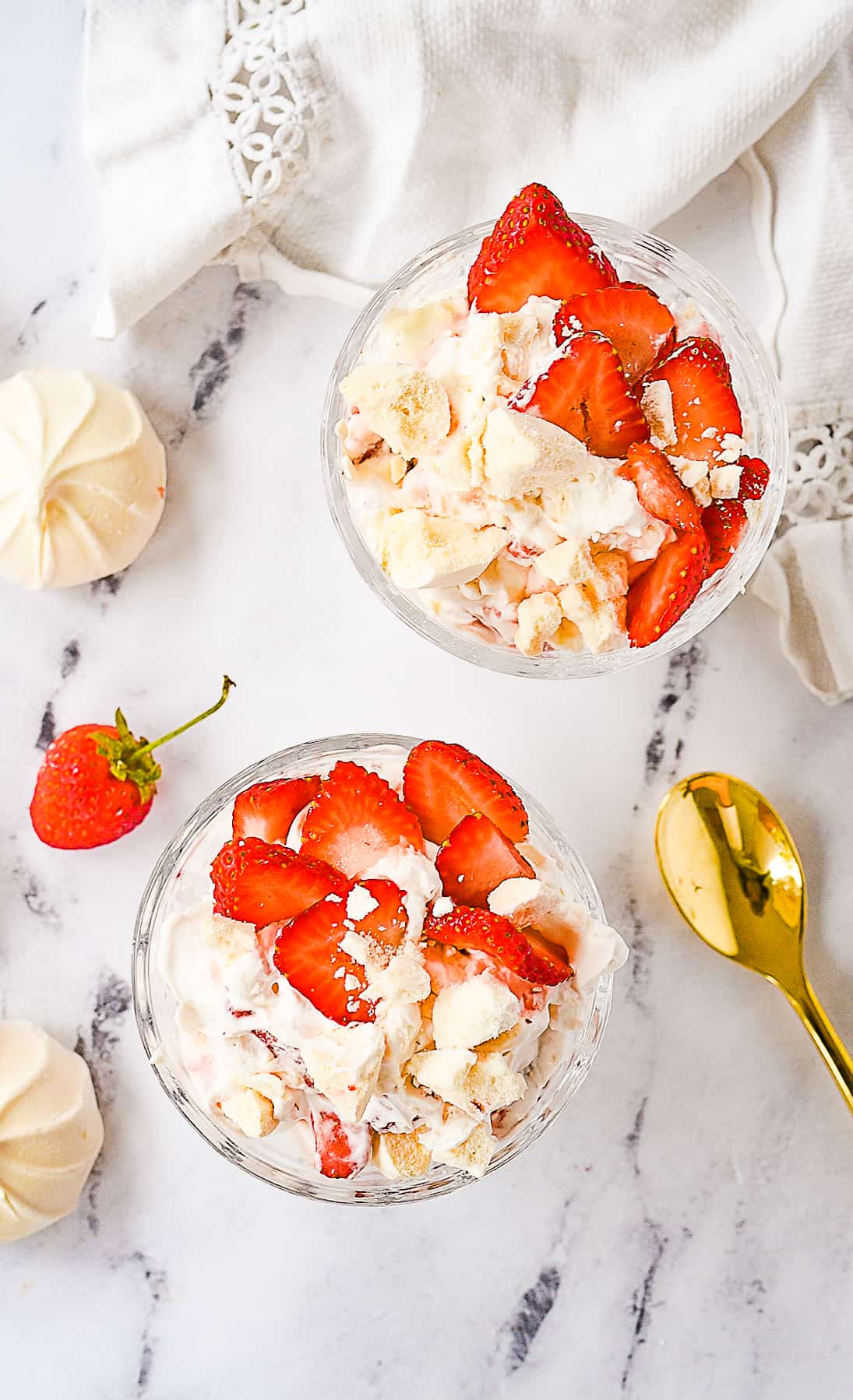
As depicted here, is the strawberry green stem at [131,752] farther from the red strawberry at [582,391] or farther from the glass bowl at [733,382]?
the red strawberry at [582,391]

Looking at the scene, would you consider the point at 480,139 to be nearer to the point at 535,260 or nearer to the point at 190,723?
the point at 535,260

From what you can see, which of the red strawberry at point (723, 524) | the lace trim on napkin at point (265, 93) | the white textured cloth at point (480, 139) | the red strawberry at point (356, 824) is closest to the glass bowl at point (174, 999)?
the red strawberry at point (356, 824)

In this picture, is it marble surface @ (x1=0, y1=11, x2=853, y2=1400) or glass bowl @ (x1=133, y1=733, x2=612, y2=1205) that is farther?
marble surface @ (x1=0, y1=11, x2=853, y2=1400)


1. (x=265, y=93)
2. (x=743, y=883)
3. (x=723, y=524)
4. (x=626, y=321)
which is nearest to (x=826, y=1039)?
(x=743, y=883)

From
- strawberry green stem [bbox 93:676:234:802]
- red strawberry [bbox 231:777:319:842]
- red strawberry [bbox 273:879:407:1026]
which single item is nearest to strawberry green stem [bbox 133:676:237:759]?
strawberry green stem [bbox 93:676:234:802]

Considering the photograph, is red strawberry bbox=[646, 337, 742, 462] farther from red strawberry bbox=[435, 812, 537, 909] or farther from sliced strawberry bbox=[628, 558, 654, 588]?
red strawberry bbox=[435, 812, 537, 909]

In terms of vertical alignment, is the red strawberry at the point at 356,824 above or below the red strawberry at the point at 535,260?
below
